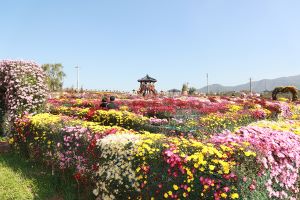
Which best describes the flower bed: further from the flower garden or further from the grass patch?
the grass patch

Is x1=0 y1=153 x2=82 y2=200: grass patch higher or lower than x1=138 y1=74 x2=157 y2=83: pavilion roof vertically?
lower

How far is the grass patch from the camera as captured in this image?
288 inches

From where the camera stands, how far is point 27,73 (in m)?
12.9

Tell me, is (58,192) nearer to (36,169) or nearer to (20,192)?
(20,192)

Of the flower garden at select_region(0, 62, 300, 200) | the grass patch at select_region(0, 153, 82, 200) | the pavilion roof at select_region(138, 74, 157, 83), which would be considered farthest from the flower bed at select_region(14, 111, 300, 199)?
the pavilion roof at select_region(138, 74, 157, 83)

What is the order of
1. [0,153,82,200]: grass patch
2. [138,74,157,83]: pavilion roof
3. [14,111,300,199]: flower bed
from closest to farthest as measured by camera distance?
[14,111,300,199]: flower bed, [0,153,82,200]: grass patch, [138,74,157,83]: pavilion roof

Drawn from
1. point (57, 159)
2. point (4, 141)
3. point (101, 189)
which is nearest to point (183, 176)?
point (101, 189)

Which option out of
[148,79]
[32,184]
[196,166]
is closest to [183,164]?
[196,166]

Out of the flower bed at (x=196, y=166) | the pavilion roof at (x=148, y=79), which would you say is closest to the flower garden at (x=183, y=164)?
the flower bed at (x=196, y=166)

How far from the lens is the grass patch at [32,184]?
7309 millimetres

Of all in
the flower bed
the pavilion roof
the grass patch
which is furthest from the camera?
the pavilion roof

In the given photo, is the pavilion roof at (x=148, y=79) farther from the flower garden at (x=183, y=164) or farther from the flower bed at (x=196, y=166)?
the flower bed at (x=196, y=166)

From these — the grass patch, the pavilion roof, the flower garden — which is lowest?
the grass patch

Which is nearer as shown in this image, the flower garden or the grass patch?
the flower garden
